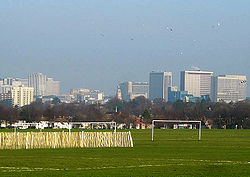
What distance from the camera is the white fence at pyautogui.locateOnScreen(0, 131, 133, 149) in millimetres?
54553

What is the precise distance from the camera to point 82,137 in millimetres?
58125

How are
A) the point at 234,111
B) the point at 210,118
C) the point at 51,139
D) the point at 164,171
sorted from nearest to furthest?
the point at 164,171
the point at 51,139
the point at 234,111
the point at 210,118

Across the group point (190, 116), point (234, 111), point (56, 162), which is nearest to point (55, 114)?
point (190, 116)

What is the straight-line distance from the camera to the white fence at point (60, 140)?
5455 centimetres

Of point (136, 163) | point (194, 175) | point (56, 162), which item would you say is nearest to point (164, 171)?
point (194, 175)

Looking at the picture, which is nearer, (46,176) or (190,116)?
(46,176)

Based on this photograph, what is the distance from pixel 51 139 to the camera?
56.6 meters

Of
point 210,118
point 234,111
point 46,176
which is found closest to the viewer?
point 46,176

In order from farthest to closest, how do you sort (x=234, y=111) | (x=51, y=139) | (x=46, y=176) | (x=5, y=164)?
(x=234, y=111) < (x=51, y=139) < (x=5, y=164) < (x=46, y=176)

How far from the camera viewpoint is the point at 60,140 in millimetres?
56875

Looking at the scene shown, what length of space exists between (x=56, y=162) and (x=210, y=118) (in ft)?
515

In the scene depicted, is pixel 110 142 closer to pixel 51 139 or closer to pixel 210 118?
pixel 51 139

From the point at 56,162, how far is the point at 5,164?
2788mm

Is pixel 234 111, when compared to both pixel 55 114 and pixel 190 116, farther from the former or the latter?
pixel 55 114
